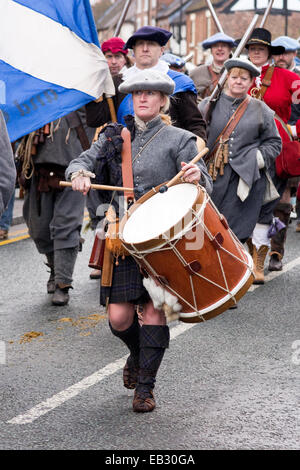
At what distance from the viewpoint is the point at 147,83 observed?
15.9 ft

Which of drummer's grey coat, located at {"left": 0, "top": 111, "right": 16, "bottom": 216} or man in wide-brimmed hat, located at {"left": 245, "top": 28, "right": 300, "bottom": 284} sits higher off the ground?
drummer's grey coat, located at {"left": 0, "top": 111, "right": 16, "bottom": 216}

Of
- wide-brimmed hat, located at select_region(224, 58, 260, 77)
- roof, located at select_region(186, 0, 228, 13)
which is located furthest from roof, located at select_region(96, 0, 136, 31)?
wide-brimmed hat, located at select_region(224, 58, 260, 77)

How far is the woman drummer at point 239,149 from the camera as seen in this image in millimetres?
7293

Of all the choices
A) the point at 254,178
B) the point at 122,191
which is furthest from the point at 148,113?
the point at 254,178

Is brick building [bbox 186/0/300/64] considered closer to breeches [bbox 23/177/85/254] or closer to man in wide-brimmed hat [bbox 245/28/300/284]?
man in wide-brimmed hat [bbox 245/28/300/284]

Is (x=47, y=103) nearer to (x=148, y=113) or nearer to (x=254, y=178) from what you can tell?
(x=148, y=113)

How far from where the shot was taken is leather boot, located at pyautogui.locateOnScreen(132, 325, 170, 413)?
4.78 metres

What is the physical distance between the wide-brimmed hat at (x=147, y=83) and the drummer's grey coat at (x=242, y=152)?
8.10 feet

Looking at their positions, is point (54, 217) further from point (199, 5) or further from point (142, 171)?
point (199, 5)

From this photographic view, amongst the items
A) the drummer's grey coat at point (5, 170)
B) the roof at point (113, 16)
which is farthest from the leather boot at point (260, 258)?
the roof at point (113, 16)

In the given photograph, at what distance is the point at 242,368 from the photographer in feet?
18.3

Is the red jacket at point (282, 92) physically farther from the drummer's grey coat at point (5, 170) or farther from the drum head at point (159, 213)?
the drummer's grey coat at point (5, 170)

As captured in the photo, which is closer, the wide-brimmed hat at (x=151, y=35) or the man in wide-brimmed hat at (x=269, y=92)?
the wide-brimmed hat at (x=151, y=35)

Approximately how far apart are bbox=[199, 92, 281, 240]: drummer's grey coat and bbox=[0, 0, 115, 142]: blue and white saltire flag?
1638mm
